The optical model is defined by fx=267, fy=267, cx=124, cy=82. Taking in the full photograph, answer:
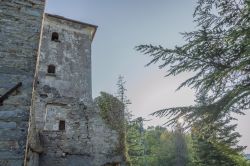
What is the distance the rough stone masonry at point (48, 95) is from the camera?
3.98 m

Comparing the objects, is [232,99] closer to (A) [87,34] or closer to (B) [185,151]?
(A) [87,34]

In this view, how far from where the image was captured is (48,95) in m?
13.0

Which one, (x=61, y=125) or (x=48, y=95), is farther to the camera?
(x=48, y=95)

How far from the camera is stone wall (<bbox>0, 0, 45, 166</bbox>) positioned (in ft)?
12.2

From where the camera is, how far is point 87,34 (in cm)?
1623

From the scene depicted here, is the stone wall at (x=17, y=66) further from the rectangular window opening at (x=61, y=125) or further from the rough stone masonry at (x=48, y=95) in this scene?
the rectangular window opening at (x=61, y=125)

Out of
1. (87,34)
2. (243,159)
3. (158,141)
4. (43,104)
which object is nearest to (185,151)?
(158,141)

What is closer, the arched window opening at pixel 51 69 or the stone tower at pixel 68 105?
the stone tower at pixel 68 105

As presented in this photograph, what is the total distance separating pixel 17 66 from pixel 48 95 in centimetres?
893

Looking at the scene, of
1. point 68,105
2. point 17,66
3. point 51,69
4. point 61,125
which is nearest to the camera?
point 17,66

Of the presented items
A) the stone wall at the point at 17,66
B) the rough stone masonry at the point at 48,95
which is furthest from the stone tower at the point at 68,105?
the stone wall at the point at 17,66

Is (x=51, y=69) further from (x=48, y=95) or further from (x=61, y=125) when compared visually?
(x=61, y=125)

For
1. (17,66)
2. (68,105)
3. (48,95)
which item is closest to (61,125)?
(68,105)

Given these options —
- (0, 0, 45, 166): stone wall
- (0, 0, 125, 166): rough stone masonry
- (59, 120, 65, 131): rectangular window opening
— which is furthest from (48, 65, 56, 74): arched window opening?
(0, 0, 45, 166): stone wall
